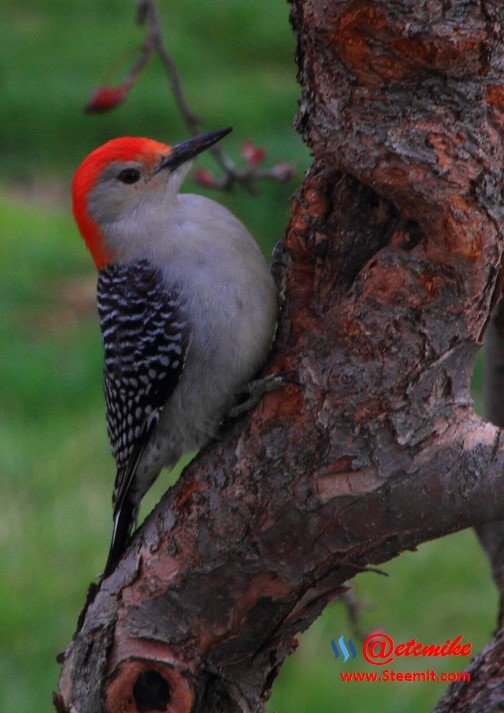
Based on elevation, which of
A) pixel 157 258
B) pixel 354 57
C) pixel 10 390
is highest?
pixel 10 390

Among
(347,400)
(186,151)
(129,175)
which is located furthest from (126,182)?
(347,400)

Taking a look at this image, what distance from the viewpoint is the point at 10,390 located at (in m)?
7.37

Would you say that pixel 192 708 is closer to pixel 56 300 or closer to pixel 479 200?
pixel 479 200

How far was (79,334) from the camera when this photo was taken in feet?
26.0

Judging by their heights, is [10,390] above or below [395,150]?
above

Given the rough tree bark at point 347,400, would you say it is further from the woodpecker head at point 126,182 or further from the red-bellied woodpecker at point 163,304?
the woodpecker head at point 126,182

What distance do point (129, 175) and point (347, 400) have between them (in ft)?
4.66

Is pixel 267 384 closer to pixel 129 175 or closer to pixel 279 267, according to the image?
pixel 279 267

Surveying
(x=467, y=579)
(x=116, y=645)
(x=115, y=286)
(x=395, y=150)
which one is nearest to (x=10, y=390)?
(x=467, y=579)

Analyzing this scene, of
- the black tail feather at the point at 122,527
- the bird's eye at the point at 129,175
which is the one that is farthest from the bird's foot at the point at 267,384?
the bird's eye at the point at 129,175

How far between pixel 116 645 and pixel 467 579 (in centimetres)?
339

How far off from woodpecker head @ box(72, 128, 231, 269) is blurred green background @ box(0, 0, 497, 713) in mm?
2386

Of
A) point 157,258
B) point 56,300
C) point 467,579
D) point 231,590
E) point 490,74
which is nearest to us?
point 490,74

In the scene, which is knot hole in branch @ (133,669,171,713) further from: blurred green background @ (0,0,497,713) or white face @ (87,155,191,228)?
blurred green background @ (0,0,497,713)
